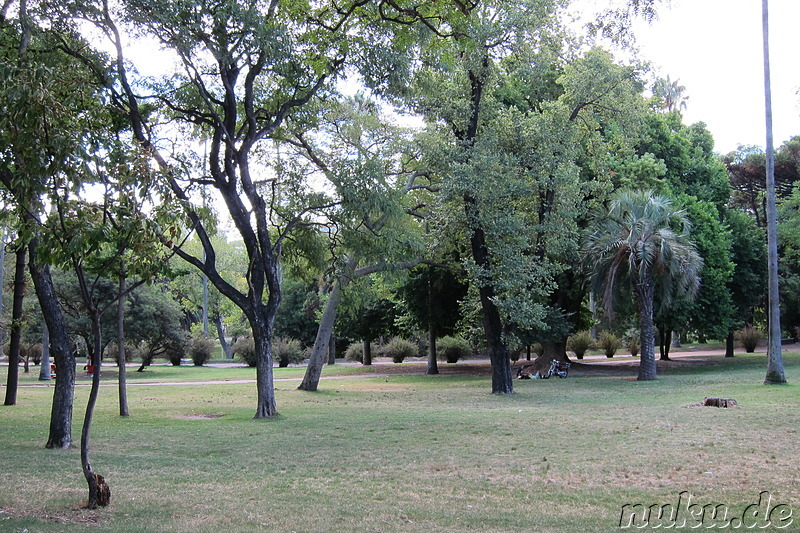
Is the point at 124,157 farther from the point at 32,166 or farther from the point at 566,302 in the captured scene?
the point at 566,302

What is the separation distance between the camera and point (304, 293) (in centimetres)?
5206

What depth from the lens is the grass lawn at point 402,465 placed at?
669 centimetres

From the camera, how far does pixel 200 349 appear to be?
47.9 metres

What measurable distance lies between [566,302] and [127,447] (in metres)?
24.9

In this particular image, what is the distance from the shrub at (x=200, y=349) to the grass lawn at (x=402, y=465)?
2924 centimetres

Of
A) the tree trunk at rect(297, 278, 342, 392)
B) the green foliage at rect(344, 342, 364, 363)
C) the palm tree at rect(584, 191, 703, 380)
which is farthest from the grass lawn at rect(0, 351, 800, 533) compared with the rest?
the green foliage at rect(344, 342, 364, 363)

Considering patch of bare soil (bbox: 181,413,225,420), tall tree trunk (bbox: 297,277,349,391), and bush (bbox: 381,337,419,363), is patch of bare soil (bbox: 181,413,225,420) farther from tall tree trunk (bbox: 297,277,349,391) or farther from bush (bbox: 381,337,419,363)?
bush (bbox: 381,337,419,363)

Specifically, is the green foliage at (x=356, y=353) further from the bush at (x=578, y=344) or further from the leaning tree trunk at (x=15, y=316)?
the leaning tree trunk at (x=15, y=316)

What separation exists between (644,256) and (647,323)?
291cm

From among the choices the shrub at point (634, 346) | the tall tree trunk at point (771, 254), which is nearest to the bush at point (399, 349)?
the shrub at point (634, 346)

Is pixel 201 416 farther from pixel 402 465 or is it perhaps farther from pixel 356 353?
pixel 356 353

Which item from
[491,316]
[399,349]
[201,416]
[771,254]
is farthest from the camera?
[399,349]

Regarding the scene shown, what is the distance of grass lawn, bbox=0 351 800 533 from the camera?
21.9ft

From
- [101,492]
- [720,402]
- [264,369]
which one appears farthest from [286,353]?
[101,492]
